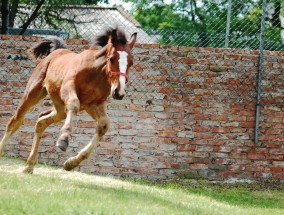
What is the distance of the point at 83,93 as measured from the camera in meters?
7.12

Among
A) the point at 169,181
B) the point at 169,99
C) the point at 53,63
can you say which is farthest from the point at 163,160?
the point at 53,63

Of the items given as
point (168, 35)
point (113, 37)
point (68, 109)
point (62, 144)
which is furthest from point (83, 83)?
point (168, 35)

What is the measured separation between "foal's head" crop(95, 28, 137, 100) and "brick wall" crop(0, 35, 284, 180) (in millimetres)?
2888

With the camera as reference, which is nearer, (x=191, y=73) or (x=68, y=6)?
(x=191, y=73)

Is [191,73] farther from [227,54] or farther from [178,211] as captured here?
[178,211]

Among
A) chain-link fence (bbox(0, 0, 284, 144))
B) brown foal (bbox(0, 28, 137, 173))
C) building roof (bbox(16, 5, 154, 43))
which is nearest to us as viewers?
brown foal (bbox(0, 28, 137, 173))

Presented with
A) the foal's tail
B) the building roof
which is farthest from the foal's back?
the building roof

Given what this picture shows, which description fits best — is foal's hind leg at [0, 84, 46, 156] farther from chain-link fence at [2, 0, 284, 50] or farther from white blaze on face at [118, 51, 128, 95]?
chain-link fence at [2, 0, 284, 50]

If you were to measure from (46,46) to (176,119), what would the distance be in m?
2.53

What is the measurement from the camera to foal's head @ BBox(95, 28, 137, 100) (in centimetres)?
641

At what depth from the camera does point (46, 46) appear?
8.86m

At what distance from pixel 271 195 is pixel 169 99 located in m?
2.26

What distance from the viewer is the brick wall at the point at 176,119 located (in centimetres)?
984

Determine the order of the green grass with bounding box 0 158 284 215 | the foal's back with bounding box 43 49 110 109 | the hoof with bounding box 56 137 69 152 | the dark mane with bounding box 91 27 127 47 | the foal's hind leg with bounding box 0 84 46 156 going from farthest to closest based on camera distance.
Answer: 1. the foal's hind leg with bounding box 0 84 46 156
2. the foal's back with bounding box 43 49 110 109
3. the dark mane with bounding box 91 27 127 47
4. the hoof with bounding box 56 137 69 152
5. the green grass with bounding box 0 158 284 215
